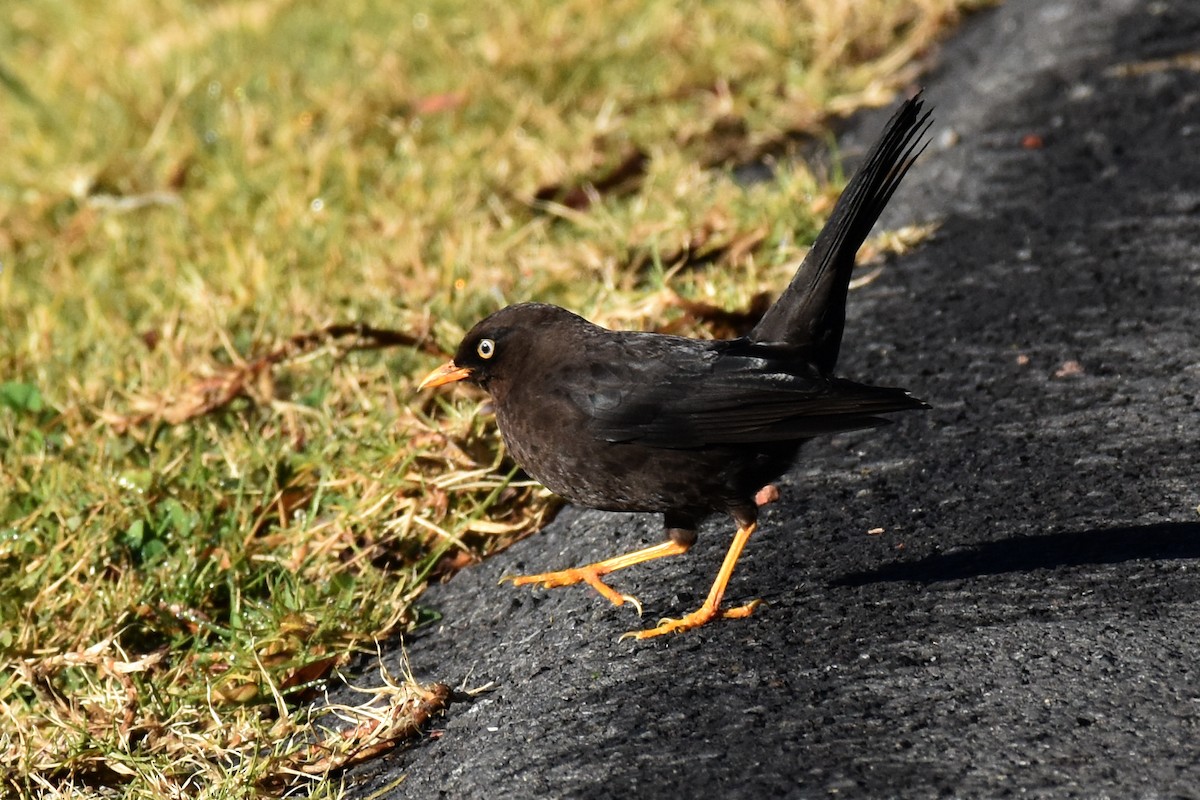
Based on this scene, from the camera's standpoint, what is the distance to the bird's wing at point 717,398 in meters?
3.96

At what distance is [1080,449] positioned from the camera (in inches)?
177

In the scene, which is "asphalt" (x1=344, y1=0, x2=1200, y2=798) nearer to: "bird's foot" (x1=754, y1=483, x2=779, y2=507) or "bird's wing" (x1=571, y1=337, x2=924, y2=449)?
"bird's foot" (x1=754, y1=483, x2=779, y2=507)

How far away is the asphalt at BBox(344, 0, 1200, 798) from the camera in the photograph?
10.8 feet

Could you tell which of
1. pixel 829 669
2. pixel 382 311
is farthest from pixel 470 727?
pixel 382 311

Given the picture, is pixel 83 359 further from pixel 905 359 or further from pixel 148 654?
pixel 905 359

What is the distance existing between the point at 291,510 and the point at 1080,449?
2.55 meters

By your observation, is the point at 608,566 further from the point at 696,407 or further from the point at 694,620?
the point at 696,407

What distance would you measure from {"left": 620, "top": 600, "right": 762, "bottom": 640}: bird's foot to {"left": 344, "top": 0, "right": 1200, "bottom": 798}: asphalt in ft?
0.09

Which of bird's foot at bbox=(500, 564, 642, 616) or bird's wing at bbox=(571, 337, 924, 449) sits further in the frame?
bird's foot at bbox=(500, 564, 642, 616)

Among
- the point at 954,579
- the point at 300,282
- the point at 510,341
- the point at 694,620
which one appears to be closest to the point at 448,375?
the point at 510,341

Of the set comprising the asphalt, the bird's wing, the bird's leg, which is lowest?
the asphalt

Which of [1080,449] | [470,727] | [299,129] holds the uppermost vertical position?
[299,129]

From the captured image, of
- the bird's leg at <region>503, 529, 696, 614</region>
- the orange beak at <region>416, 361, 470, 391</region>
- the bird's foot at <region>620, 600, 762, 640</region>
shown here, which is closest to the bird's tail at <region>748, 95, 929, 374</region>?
the bird's leg at <region>503, 529, 696, 614</region>

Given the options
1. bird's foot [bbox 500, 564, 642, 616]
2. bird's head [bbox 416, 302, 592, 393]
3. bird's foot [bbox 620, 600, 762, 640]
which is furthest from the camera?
bird's head [bbox 416, 302, 592, 393]
